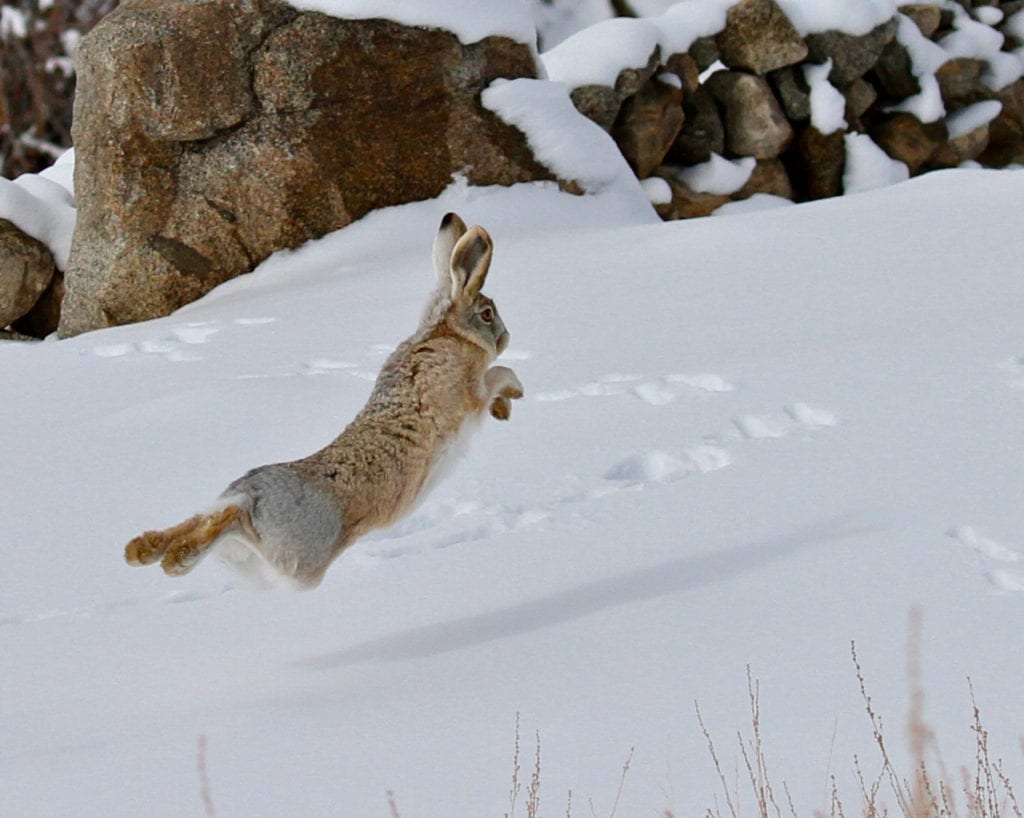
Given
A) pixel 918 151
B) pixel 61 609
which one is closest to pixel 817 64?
pixel 918 151

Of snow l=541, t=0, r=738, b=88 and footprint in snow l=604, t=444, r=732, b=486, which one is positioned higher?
snow l=541, t=0, r=738, b=88

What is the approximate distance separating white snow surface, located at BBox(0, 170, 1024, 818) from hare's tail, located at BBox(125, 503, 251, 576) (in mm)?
344

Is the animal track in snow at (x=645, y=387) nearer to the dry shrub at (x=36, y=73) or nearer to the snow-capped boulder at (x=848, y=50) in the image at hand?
the snow-capped boulder at (x=848, y=50)

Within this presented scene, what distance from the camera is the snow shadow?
3336 millimetres

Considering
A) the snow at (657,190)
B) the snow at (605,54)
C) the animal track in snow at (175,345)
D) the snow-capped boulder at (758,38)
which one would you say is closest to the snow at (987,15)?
the snow-capped boulder at (758,38)

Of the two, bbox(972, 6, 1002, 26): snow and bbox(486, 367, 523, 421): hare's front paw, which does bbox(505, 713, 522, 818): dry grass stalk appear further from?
bbox(972, 6, 1002, 26): snow

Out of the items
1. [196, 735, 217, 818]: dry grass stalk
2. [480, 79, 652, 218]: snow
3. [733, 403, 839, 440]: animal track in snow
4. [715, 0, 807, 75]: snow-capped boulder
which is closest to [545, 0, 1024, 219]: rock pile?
[715, 0, 807, 75]: snow-capped boulder

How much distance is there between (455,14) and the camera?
26.3ft

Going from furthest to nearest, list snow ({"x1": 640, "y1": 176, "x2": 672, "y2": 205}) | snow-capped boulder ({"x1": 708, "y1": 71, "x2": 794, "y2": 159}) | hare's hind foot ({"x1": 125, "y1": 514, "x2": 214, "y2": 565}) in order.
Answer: snow-capped boulder ({"x1": 708, "y1": 71, "x2": 794, "y2": 159}), snow ({"x1": 640, "y1": 176, "x2": 672, "y2": 205}), hare's hind foot ({"x1": 125, "y1": 514, "x2": 214, "y2": 565})

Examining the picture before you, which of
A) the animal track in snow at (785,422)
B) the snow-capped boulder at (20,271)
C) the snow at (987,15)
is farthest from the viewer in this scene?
the snow at (987,15)

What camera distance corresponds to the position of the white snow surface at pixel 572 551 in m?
2.76

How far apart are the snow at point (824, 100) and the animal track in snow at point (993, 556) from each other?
23.6 ft

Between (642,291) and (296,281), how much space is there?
6.95 feet

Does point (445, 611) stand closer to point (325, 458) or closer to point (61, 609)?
point (325, 458)
